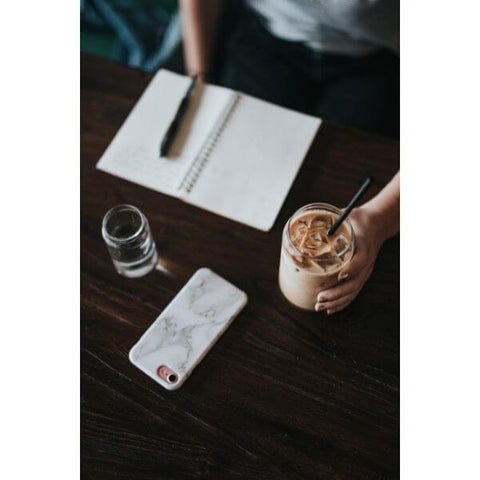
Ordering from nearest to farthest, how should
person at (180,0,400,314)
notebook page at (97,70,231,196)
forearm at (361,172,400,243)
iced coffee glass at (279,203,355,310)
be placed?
1. iced coffee glass at (279,203,355,310)
2. forearm at (361,172,400,243)
3. notebook page at (97,70,231,196)
4. person at (180,0,400,314)

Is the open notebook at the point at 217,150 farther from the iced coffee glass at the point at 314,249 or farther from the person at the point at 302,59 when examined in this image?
the person at the point at 302,59

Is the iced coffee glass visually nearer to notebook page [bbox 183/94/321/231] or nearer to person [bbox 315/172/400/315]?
person [bbox 315/172/400/315]

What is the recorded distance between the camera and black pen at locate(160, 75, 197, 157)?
91cm

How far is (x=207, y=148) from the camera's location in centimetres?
91

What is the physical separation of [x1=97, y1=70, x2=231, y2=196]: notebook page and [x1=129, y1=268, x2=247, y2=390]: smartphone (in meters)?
0.19

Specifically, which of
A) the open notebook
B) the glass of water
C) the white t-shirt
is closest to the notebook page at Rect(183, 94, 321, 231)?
the open notebook

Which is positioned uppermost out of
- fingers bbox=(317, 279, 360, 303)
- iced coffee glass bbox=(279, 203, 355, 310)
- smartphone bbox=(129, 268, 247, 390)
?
iced coffee glass bbox=(279, 203, 355, 310)

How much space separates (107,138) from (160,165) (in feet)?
0.39

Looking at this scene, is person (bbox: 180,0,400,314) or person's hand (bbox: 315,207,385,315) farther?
person (bbox: 180,0,400,314)

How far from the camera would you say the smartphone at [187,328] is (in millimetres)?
722

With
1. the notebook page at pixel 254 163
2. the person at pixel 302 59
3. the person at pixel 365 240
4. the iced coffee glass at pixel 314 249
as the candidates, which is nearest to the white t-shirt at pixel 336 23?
the person at pixel 302 59

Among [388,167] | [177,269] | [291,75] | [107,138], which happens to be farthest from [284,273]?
[291,75]

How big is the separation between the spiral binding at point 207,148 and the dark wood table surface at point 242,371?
0.05 meters

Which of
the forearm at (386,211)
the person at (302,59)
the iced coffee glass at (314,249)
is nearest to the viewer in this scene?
the iced coffee glass at (314,249)
